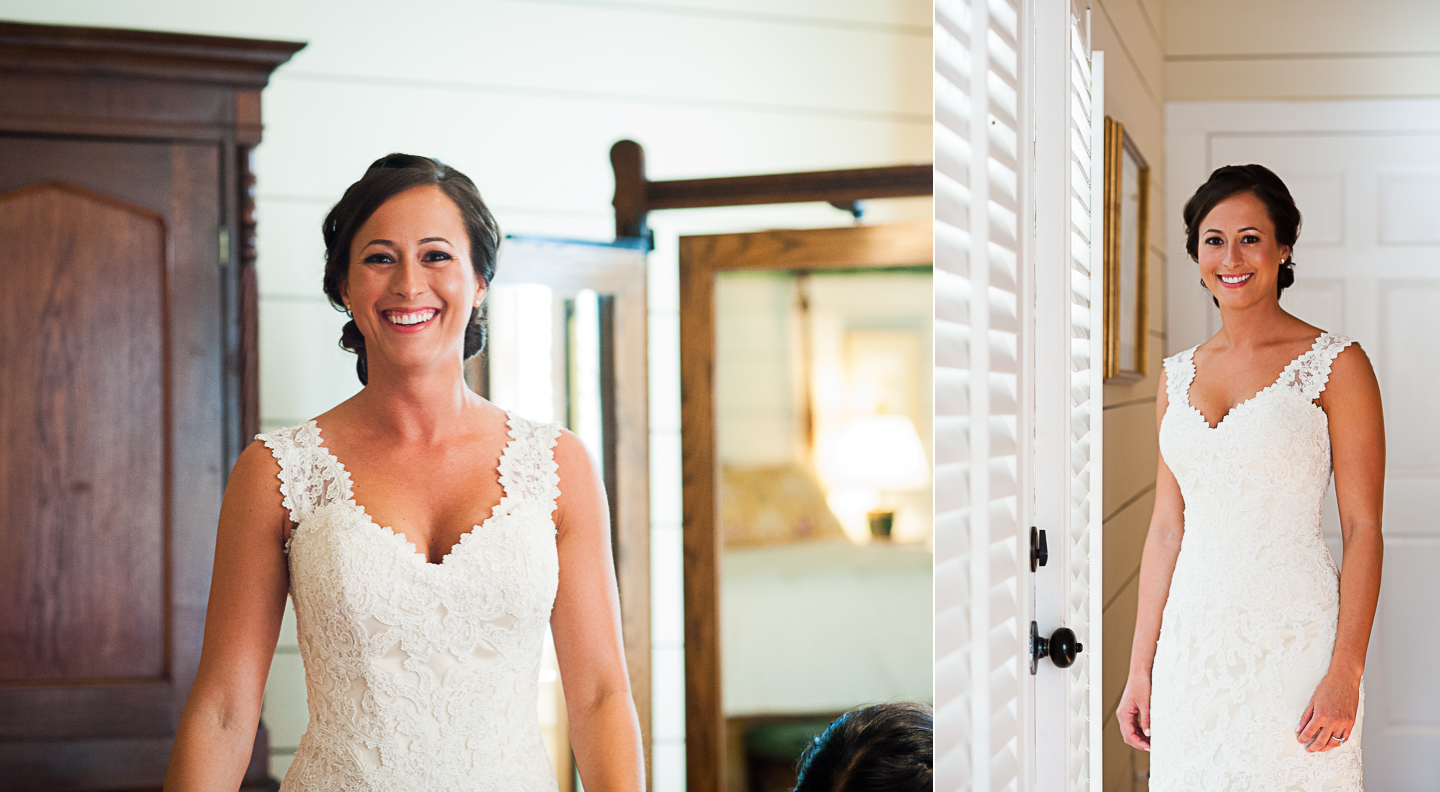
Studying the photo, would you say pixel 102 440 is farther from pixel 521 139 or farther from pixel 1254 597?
pixel 1254 597

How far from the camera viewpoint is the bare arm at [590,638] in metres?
1.07

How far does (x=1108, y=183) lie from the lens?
1522 mm

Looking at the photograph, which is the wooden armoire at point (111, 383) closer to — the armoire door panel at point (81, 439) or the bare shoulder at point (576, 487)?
the armoire door panel at point (81, 439)

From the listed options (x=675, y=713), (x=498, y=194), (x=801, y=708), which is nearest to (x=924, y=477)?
(x=801, y=708)

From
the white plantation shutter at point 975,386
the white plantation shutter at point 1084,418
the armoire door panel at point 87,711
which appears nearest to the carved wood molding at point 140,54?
the armoire door panel at point 87,711

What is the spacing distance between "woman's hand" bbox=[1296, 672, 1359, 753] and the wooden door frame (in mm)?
855

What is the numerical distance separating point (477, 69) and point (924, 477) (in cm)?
92

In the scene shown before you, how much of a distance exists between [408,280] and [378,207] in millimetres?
94

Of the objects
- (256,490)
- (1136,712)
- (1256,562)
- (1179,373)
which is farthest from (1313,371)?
(256,490)

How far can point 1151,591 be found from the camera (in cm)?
149

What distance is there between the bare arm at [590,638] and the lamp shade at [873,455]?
0.48 m

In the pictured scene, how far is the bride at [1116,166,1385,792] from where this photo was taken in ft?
4.44

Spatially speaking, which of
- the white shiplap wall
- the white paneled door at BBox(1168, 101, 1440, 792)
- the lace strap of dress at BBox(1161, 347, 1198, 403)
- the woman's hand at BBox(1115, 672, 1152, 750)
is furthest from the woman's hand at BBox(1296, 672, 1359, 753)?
the white shiplap wall

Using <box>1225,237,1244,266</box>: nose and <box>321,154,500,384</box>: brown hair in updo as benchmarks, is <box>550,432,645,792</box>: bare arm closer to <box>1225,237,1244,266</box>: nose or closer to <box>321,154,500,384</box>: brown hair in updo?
<box>321,154,500,384</box>: brown hair in updo
